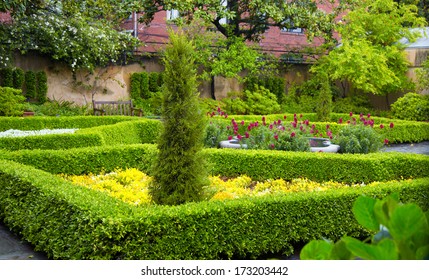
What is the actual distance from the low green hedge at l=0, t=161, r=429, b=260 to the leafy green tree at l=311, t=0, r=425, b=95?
1339cm

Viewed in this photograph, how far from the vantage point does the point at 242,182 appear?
800 cm

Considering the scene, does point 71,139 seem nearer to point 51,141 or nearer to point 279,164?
point 51,141

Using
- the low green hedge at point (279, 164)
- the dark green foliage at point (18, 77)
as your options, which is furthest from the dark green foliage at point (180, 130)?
the dark green foliage at point (18, 77)

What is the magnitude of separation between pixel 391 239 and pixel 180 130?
4.82m

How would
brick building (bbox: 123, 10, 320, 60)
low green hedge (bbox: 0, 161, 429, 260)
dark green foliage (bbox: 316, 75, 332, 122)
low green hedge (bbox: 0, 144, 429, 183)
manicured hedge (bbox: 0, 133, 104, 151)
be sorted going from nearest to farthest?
low green hedge (bbox: 0, 161, 429, 260)
low green hedge (bbox: 0, 144, 429, 183)
manicured hedge (bbox: 0, 133, 104, 151)
dark green foliage (bbox: 316, 75, 332, 122)
brick building (bbox: 123, 10, 320, 60)

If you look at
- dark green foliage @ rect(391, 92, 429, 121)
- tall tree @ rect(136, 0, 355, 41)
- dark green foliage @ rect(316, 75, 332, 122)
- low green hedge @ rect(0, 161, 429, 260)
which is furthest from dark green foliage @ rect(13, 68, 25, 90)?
dark green foliage @ rect(391, 92, 429, 121)

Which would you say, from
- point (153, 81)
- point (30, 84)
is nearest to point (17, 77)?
point (30, 84)

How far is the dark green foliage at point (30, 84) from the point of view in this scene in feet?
56.0

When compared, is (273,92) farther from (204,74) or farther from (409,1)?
(409,1)

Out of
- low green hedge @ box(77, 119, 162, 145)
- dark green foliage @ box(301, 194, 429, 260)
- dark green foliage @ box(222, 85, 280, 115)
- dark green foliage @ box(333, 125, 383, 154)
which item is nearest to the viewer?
dark green foliage @ box(301, 194, 429, 260)

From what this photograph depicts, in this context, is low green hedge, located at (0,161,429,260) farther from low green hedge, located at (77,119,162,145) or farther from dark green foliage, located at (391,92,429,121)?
dark green foliage, located at (391,92,429,121)

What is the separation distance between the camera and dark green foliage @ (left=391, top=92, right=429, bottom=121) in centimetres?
1766

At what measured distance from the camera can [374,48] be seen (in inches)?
792
